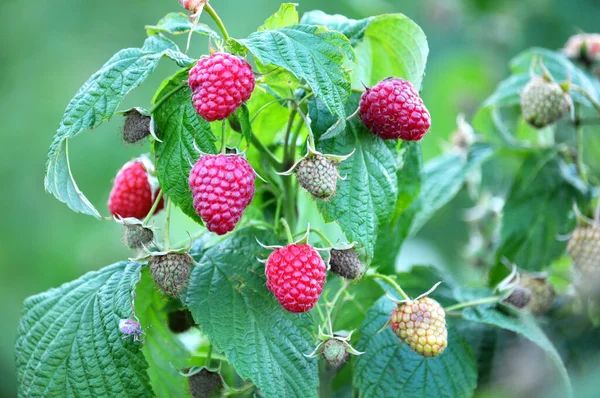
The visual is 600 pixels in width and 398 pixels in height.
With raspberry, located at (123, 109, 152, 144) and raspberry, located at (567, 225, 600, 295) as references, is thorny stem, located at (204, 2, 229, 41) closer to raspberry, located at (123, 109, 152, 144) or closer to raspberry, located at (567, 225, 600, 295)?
raspberry, located at (123, 109, 152, 144)

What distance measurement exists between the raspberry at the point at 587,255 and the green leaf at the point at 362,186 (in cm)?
53

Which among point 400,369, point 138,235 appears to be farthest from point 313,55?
point 400,369

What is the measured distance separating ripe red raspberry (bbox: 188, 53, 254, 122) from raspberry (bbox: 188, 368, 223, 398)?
1.61ft

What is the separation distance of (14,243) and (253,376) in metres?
3.63

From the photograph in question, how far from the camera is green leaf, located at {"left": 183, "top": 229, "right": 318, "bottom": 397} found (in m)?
1.22

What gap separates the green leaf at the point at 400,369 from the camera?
4.38ft

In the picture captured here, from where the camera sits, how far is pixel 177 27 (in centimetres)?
134

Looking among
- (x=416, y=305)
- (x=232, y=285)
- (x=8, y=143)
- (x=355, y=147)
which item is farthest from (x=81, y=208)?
(x=8, y=143)

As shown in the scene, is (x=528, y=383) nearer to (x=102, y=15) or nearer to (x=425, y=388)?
(x=425, y=388)

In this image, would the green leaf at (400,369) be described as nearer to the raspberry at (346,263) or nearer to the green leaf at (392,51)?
the raspberry at (346,263)

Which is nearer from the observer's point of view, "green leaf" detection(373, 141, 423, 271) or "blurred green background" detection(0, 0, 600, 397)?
"green leaf" detection(373, 141, 423, 271)

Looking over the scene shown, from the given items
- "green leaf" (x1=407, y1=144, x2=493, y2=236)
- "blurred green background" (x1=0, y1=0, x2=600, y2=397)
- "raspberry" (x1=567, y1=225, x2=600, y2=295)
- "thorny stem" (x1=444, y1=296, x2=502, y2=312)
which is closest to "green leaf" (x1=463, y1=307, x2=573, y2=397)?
"thorny stem" (x1=444, y1=296, x2=502, y2=312)

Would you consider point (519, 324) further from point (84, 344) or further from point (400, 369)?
point (84, 344)

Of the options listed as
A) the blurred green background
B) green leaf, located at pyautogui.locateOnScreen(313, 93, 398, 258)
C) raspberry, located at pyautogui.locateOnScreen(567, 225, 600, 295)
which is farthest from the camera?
the blurred green background
